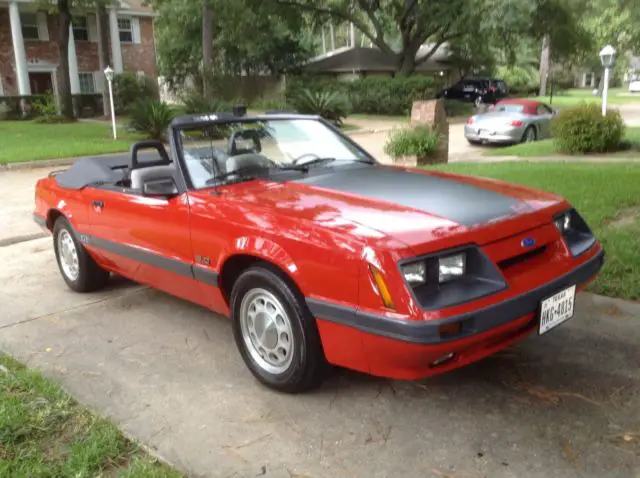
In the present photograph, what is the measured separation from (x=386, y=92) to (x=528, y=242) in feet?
97.6

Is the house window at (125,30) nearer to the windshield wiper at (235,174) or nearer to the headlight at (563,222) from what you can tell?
the windshield wiper at (235,174)

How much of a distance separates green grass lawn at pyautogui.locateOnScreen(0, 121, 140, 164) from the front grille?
45.6 feet

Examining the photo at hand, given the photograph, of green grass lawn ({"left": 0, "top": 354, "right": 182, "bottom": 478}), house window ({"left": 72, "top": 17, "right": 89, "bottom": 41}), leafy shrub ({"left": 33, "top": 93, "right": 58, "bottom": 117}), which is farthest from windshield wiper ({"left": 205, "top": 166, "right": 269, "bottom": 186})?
house window ({"left": 72, "top": 17, "right": 89, "bottom": 41})

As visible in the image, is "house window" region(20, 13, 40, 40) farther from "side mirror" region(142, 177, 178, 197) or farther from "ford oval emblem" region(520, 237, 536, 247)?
"ford oval emblem" region(520, 237, 536, 247)

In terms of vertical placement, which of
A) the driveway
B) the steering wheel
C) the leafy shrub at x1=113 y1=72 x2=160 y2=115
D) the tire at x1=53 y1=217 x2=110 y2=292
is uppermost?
the leafy shrub at x1=113 y1=72 x2=160 y2=115

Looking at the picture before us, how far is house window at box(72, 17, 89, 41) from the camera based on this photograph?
32812 mm

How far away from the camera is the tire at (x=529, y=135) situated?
1766 centimetres

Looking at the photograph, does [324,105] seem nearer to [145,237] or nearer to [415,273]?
[145,237]

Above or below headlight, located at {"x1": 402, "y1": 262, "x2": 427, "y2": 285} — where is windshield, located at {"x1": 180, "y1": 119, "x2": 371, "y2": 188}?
above

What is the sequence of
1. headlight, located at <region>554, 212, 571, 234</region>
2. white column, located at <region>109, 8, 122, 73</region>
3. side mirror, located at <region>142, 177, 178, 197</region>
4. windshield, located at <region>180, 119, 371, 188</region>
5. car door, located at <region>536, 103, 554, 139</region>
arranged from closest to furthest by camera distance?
1. headlight, located at <region>554, 212, 571, 234</region>
2. side mirror, located at <region>142, 177, 178, 197</region>
3. windshield, located at <region>180, 119, 371, 188</region>
4. car door, located at <region>536, 103, 554, 139</region>
5. white column, located at <region>109, 8, 122, 73</region>

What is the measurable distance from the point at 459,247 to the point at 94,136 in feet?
65.0

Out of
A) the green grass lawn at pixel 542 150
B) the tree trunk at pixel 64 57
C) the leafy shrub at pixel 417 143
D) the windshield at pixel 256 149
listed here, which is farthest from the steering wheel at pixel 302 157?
the tree trunk at pixel 64 57

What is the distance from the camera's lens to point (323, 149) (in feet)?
14.9

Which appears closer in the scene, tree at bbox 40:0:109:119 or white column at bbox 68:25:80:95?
tree at bbox 40:0:109:119
